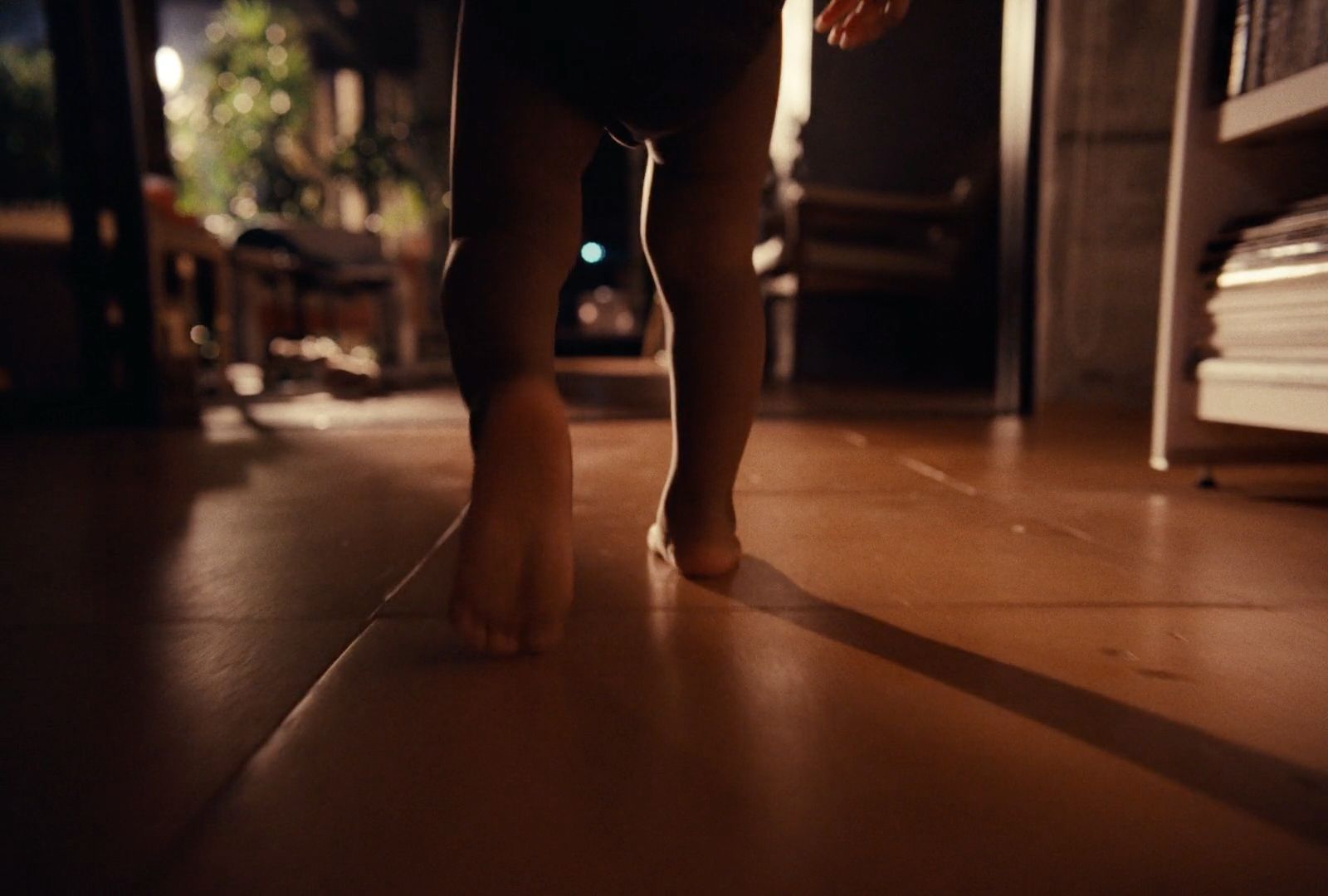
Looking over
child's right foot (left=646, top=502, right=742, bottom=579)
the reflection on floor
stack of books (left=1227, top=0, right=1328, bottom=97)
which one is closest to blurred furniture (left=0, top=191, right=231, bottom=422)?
the reflection on floor

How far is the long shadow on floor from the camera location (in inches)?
14.6

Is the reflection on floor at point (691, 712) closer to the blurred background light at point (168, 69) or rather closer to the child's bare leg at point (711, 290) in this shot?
the child's bare leg at point (711, 290)

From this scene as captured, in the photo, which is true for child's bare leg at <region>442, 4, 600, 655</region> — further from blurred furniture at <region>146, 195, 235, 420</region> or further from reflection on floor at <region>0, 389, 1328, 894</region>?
blurred furniture at <region>146, 195, 235, 420</region>

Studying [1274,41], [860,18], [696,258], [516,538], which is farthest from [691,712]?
[1274,41]

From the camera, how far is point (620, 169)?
303 inches

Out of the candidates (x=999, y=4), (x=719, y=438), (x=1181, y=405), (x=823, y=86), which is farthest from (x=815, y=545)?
(x=999, y=4)

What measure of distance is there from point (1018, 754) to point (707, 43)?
48cm

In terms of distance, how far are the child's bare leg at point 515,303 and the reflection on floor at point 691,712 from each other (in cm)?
7

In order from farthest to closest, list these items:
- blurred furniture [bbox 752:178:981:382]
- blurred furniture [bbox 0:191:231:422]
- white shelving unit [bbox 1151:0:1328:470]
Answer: blurred furniture [bbox 752:178:981:382] → blurred furniture [bbox 0:191:231:422] → white shelving unit [bbox 1151:0:1328:470]

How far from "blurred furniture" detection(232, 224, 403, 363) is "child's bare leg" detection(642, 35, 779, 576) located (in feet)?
10.3

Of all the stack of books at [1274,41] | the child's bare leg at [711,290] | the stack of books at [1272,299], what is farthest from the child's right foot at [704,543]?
the stack of books at [1274,41]

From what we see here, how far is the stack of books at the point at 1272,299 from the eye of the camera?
38.6 inches

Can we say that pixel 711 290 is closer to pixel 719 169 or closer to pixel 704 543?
pixel 719 169

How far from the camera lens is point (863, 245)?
3.60m
